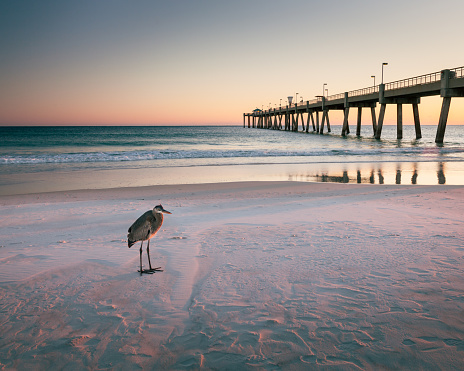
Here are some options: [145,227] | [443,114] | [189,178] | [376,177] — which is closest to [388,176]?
[376,177]

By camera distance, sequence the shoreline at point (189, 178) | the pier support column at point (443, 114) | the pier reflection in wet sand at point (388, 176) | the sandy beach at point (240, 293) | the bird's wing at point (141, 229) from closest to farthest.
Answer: the sandy beach at point (240, 293) → the bird's wing at point (141, 229) → the shoreline at point (189, 178) → the pier reflection in wet sand at point (388, 176) → the pier support column at point (443, 114)

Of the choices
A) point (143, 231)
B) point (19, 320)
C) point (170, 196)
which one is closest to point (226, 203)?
point (170, 196)

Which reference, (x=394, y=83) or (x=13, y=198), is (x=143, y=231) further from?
(x=394, y=83)

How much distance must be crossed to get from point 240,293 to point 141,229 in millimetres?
1497

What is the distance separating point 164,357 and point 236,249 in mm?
2542

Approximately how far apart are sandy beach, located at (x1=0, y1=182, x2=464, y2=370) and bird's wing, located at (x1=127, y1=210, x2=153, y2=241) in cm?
50

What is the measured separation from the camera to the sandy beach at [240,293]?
267 centimetres

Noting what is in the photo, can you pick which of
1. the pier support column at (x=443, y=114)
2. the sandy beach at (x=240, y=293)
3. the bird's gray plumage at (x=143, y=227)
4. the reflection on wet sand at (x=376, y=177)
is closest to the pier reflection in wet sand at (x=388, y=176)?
the reflection on wet sand at (x=376, y=177)

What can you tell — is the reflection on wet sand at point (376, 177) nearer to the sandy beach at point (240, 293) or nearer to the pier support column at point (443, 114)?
the sandy beach at point (240, 293)

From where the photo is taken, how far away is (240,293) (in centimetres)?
368

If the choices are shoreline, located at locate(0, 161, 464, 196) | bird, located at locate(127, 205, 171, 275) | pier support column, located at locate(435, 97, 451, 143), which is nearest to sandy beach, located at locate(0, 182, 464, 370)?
bird, located at locate(127, 205, 171, 275)

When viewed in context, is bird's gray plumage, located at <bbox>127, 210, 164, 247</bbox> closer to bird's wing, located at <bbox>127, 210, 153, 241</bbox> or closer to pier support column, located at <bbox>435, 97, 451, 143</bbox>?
bird's wing, located at <bbox>127, 210, 153, 241</bbox>

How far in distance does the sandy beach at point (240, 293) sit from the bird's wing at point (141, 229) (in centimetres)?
50

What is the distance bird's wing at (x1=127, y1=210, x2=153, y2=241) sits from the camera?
4223mm
